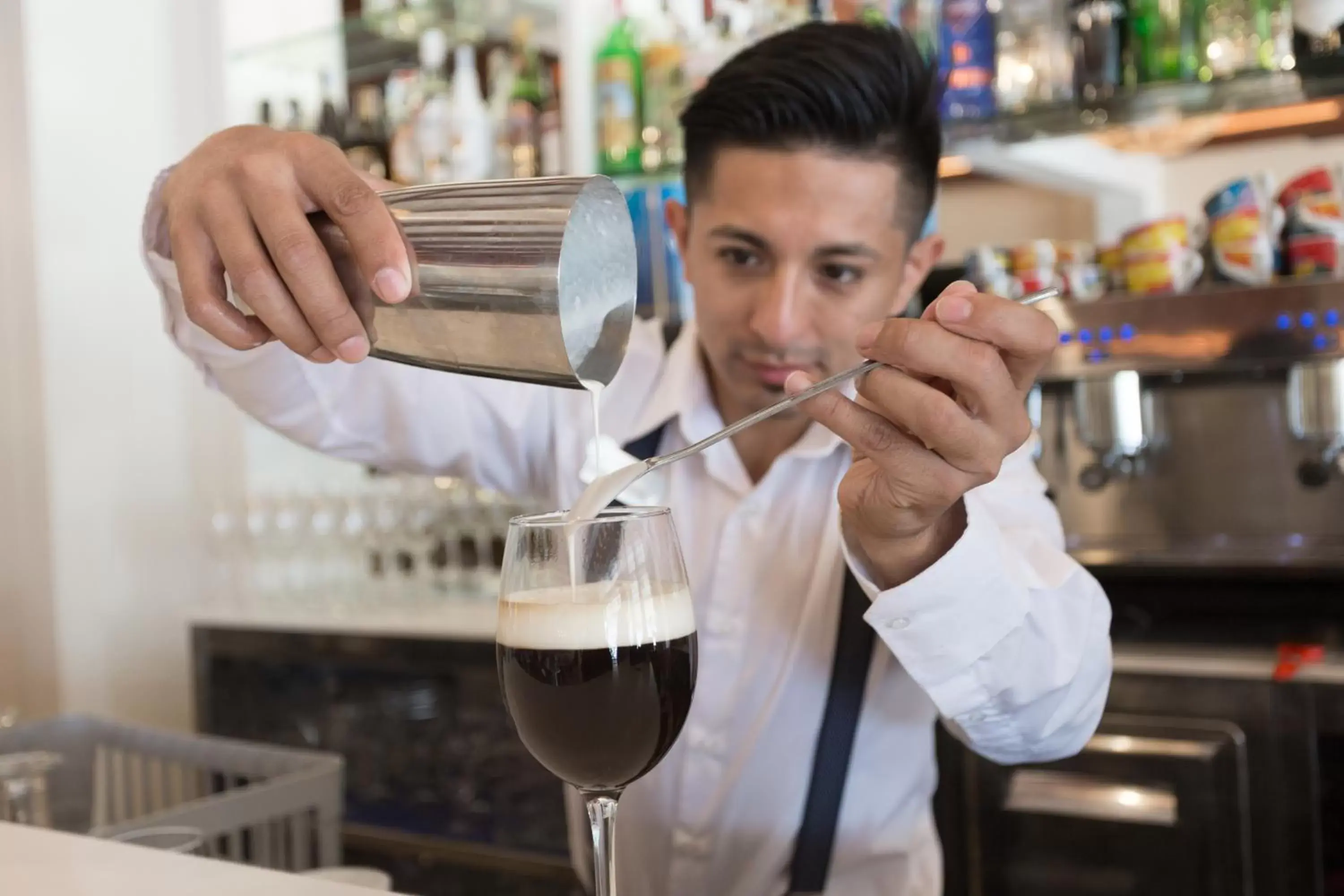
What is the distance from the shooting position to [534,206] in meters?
0.76

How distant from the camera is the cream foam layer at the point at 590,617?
0.75 m

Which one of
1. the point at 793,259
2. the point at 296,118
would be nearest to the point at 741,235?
the point at 793,259

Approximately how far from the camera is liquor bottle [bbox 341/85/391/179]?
2.88 m

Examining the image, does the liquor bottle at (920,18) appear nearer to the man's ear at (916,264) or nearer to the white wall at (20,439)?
the man's ear at (916,264)

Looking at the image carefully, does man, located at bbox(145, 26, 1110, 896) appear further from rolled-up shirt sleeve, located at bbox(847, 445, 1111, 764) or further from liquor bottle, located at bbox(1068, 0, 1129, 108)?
liquor bottle, located at bbox(1068, 0, 1129, 108)

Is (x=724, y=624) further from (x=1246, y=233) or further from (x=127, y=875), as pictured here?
(x=1246, y=233)

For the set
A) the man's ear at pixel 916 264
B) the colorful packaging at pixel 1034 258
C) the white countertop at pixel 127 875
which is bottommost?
the white countertop at pixel 127 875

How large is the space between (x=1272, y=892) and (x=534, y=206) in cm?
149

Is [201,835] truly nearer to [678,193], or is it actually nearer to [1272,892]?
[1272,892]

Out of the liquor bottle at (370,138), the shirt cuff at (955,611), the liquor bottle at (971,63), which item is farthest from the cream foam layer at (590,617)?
the liquor bottle at (370,138)

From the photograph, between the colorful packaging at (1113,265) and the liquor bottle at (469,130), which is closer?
the colorful packaging at (1113,265)

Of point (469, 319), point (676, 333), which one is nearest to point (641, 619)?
point (469, 319)

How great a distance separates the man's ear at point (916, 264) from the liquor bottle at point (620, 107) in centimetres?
103

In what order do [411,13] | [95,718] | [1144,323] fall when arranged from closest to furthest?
[95,718]
[1144,323]
[411,13]
